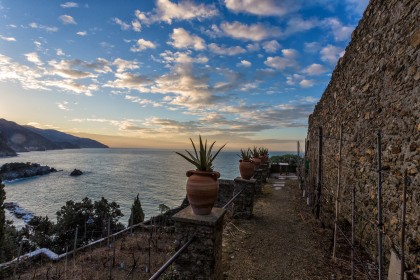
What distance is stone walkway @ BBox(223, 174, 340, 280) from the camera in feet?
15.4

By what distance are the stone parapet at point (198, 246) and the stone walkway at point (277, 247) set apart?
1.36 meters

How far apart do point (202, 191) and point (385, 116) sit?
366 centimetres

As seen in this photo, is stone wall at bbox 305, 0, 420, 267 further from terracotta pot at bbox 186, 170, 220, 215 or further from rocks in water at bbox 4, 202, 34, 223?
rocks in water at bbox 4, 202, 34, 223

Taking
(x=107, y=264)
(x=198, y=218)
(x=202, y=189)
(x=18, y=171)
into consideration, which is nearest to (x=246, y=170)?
(x=202, y=189)

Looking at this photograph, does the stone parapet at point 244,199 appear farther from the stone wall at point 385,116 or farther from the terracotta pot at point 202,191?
the terracotta pot at point 202,191

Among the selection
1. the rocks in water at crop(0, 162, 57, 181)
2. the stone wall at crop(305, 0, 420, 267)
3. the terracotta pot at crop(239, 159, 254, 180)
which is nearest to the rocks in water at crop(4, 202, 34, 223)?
the rocks in water at crop(0, 162, 57, 181)

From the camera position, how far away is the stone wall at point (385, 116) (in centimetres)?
342

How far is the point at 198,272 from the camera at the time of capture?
135 inches

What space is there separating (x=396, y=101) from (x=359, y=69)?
2428mm

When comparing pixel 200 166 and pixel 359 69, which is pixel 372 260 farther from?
pixel 359 69

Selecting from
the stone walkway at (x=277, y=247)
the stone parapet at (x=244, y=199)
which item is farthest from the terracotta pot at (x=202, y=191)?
the stone parapet at (x=244, y=199)

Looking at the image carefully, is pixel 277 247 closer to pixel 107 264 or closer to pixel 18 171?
pixel 107 264

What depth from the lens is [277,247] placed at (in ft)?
19.1

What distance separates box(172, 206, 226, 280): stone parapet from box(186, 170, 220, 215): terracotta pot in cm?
14
